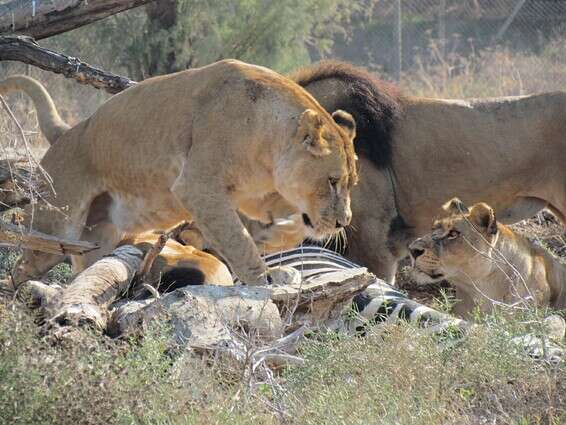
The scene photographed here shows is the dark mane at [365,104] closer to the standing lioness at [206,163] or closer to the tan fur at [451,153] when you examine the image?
the tan fur at [451,153]

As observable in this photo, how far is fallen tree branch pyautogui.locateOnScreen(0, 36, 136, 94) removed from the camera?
18.2 ft

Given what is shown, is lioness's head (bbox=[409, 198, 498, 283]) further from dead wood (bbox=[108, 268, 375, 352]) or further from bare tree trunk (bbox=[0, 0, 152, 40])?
bare tree trunk (bbox=[0, 0, 152, 40])

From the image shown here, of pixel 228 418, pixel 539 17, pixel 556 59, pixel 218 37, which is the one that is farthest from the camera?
pixel 539 17

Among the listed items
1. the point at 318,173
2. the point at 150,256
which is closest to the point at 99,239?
the point at 150,256

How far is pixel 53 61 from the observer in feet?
19.1

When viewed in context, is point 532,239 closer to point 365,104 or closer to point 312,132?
point 365,104

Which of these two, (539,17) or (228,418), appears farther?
(539,17)

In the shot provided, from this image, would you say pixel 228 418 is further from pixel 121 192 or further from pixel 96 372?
pixel 121 192

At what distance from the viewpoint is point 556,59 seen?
1744cm

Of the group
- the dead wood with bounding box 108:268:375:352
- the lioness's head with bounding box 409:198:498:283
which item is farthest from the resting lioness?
the dead wood with bounding box 108:268:375:352

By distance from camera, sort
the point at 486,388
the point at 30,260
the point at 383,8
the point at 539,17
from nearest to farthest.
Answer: the point at 486,388 → the point at 30,260 → the point at 539,17 → the point at 383,8

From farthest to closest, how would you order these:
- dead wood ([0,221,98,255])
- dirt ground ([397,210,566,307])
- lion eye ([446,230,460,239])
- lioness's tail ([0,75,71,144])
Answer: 1. dirt ground ([397,210,566,307])
2. lioness's tail ([0,75,71,144])
3. lion eye ([446,230,460,239])
4. dead wood ([0,221,98,255])

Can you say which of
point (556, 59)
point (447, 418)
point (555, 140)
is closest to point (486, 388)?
point (447, 418)

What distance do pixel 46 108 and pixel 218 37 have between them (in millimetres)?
6383
